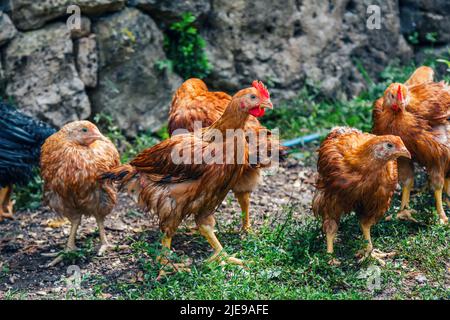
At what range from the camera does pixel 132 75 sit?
905cm

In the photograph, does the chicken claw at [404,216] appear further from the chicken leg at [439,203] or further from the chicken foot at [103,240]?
the chicken foot at [103,240]

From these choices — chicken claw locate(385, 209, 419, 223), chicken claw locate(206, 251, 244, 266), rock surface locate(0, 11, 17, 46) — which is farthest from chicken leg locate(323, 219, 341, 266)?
rock surface locate(0, 11, 17, 46)

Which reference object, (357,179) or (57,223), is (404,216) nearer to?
(357,179)

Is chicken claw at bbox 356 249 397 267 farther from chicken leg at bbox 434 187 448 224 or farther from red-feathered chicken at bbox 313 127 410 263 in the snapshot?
chicken leg at bbox 434 187 448 224

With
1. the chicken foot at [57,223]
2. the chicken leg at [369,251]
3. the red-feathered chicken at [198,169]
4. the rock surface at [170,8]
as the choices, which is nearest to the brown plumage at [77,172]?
the red-feathered chicken at [198,169]

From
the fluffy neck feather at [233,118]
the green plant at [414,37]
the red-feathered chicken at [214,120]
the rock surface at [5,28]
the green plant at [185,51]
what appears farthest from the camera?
the green plant at [414,37]

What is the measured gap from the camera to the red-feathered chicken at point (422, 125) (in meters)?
7.10

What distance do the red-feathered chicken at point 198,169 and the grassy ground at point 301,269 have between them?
306 millimetres

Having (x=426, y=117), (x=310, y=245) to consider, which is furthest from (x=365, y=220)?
(x=426, y=117)

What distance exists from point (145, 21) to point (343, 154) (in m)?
3.46

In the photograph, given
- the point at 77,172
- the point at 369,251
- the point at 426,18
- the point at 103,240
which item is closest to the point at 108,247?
the point at 103,240

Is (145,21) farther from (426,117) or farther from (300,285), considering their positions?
(300,285)

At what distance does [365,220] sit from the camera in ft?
21.7

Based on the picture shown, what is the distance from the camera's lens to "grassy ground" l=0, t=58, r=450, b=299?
6.09 m
